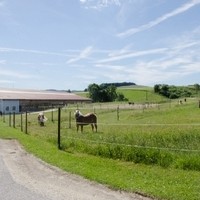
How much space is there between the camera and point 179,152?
11.8 m

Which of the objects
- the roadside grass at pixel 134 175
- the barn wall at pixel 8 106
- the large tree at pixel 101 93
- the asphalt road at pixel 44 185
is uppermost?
the large tree at pixel 101 93

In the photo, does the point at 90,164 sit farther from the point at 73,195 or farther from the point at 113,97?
the point at 113,97

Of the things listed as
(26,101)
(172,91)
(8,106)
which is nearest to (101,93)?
(172,91)

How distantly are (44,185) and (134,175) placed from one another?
7.86 feet

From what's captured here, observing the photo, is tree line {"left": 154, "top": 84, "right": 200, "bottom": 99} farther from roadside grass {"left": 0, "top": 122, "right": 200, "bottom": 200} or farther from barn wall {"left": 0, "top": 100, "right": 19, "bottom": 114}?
roadside grass {"left": 0, "top": 122, "right": 200, "bottom": 200}

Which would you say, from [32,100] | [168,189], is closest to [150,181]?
[168,189]

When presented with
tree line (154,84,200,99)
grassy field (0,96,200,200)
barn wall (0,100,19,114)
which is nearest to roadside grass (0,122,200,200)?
grassy field (0,96,200,200)

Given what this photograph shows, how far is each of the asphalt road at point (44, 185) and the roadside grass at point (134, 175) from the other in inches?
A: 13.5

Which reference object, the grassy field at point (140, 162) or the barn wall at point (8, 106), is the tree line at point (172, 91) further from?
the grassy field at point (140, 162)

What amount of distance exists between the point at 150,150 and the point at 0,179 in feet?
15.4

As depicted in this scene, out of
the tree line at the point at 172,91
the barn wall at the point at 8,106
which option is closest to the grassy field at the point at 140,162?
the barn wall at the point at 8,106

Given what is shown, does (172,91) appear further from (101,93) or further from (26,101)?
(26,101)

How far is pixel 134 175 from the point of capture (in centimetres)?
1034

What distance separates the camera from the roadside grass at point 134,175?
27.7ft
